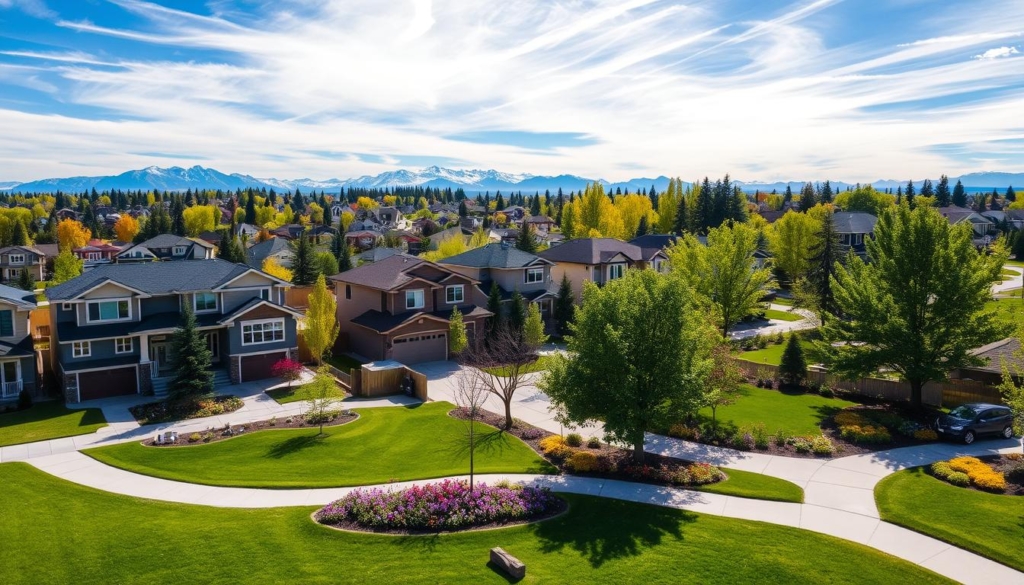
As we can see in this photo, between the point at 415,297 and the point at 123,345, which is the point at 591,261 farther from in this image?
the point at 123,345

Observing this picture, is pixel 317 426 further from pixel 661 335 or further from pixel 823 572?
pixel 823 572

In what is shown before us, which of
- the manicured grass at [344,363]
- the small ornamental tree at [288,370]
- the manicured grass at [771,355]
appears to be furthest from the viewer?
the manicured grass at [771,355]

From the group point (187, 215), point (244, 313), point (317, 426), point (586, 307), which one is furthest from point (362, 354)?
point (187, 215)

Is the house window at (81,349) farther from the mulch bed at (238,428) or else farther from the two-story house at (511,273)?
the two-story house at (511,273)

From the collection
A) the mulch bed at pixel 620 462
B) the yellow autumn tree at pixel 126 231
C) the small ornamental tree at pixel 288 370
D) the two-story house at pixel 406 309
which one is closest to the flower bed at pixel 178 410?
the small ornamental tree at pixel 288 370

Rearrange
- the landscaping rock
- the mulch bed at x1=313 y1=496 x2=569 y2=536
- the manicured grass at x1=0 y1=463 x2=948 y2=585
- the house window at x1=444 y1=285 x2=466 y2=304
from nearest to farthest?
the landscaping rock, the manicured grass at x1=0 y1=463 x2=948 y2=585, the mulch bed at x1=313 y1=496 x2=569 y2=536, the house window at x1=444 y1=285 x2=466 y2=304

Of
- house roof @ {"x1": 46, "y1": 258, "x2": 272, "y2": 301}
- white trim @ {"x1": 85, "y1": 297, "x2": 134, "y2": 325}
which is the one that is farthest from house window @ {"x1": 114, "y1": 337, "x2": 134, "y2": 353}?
house roof @ {"x1": 46, "y1": 258, "x2": 272, "y2": 301}

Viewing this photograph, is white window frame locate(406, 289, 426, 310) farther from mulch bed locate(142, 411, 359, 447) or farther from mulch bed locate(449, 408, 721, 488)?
mulch bed locate(449, 408, 721, 488)
